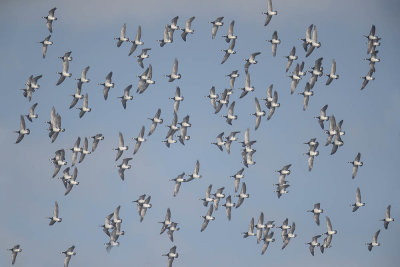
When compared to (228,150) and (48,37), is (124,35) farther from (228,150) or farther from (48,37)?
(228,150)

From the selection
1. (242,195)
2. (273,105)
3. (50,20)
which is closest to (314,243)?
(242,195)

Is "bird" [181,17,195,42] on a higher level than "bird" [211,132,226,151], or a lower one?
higher

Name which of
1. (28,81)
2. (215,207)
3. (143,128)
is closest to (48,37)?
(28,81)

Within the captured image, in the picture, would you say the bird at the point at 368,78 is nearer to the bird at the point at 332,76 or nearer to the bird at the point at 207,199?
the bird at the point at 332,76

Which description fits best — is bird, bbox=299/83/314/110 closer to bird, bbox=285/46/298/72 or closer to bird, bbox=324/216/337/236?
bird, bbox=285/46/298/72

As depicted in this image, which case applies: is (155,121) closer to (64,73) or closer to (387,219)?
(64,73)

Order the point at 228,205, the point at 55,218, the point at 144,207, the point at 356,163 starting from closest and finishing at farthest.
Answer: the point at 356,163, the point at 55,218, the point at 144,207, the point at 228,205

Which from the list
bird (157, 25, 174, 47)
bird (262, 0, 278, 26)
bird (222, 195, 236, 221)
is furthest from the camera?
bird (222, 195, 236, 221)

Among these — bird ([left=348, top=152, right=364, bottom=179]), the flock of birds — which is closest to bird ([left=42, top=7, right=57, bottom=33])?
the flock of birds

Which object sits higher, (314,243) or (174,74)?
(174,74)

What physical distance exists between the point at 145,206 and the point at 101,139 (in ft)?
27.6

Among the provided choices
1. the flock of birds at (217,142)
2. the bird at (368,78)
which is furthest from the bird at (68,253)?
the bird at (368,78)

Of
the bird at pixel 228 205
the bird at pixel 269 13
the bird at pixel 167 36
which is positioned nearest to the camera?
the bird at pixel 269 13

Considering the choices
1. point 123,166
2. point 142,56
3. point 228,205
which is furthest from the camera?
point 228,205
